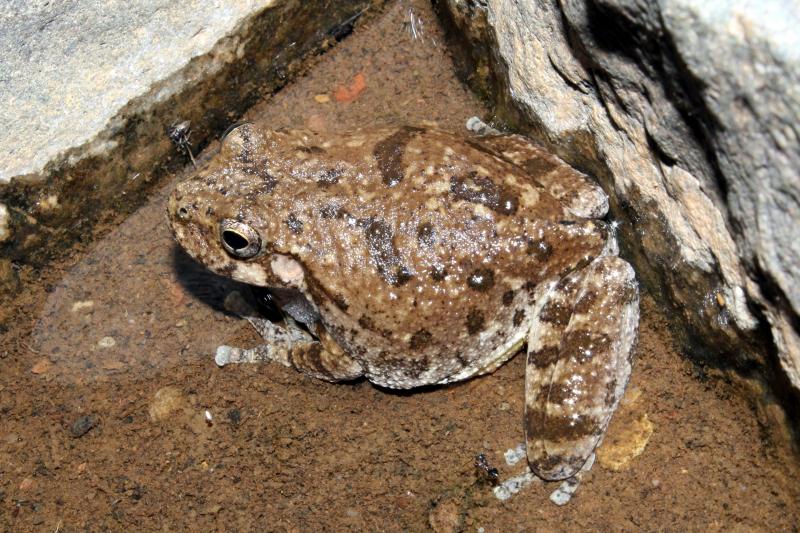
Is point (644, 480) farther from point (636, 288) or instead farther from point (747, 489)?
point (636, 288)

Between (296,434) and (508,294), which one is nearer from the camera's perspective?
(508,294)

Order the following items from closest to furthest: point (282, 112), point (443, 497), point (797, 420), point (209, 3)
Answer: point (797, 420) < point (443, 497) < point (209, 3) < point (282, 112)

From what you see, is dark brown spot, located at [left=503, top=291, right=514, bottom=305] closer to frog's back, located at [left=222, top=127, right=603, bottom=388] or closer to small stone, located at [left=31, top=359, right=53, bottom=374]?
frog's back, located at [left=222, top=127, right=603, bottom=388]

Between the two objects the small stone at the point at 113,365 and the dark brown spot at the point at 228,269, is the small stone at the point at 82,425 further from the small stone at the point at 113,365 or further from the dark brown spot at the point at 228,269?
the dark brown spot at the point at 228,269

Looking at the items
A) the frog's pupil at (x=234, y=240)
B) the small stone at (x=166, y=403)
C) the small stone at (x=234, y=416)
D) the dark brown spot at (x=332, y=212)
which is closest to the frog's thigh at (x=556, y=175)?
the dark brown spot at (x=332, y=212)

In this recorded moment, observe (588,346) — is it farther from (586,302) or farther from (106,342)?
(106,342)

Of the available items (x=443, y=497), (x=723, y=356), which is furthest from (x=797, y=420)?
(x=443, y=497)

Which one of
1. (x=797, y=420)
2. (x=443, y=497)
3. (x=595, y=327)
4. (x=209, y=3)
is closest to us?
(x=797, y=420)

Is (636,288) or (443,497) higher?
(636,288)
